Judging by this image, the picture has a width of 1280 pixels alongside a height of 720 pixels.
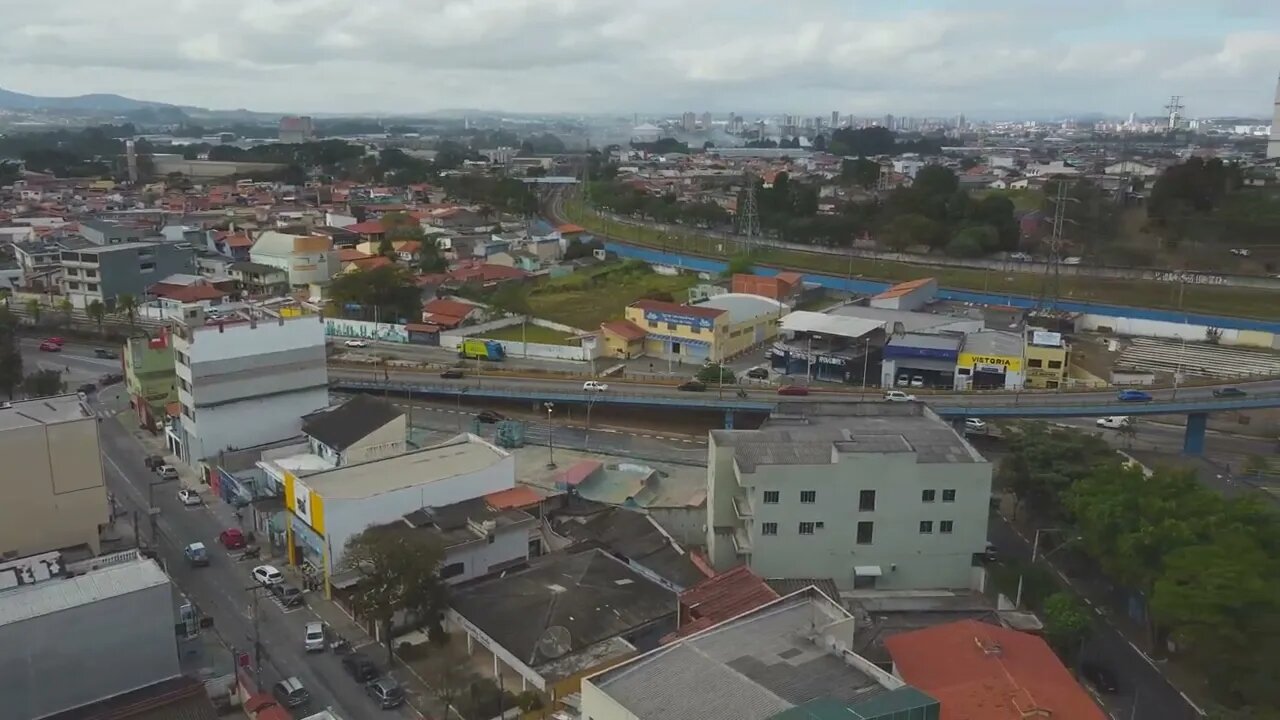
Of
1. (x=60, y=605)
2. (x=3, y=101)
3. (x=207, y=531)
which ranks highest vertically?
(x=3, y=101)

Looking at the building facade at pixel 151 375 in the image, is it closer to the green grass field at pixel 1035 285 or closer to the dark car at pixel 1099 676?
the dark car at pixel 1099 676

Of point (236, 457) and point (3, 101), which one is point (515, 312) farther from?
point (3, 101)

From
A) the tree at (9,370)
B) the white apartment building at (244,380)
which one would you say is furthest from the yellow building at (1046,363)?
the tree at (9,370)

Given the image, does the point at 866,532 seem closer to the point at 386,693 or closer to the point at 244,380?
the point at 386,693

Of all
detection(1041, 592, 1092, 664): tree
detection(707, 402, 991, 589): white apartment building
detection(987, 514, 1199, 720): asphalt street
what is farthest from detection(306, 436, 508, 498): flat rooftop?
detection(987, 514, 1199, 720): asphalt street

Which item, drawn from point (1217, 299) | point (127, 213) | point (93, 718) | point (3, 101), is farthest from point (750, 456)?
point (3, 101)

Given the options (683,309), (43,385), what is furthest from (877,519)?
(43,385)
